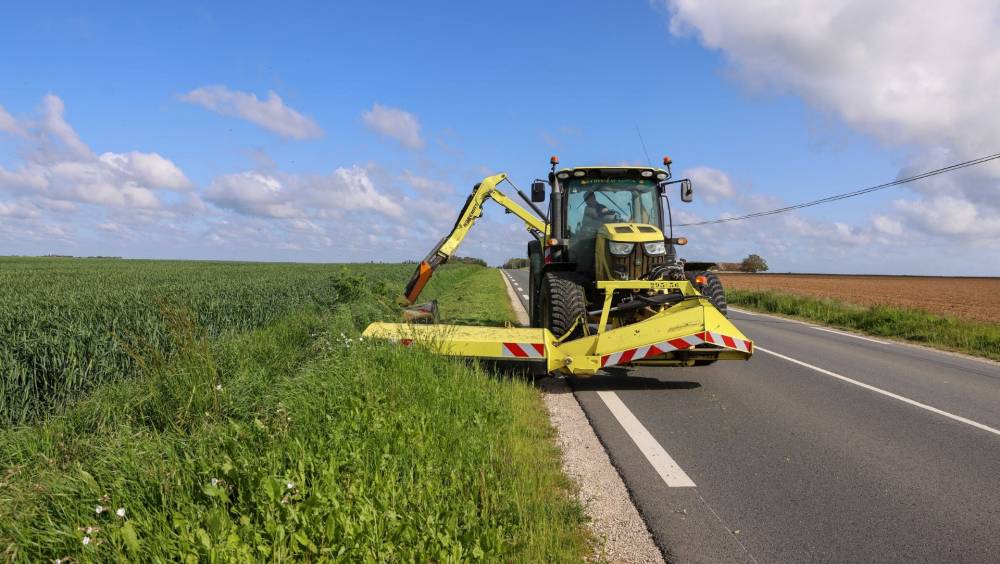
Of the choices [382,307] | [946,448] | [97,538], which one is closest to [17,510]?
[97,538]

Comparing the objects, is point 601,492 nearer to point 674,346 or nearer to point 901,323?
point 674,346

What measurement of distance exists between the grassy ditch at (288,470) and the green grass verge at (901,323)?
11371 mm

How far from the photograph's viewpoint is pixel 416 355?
608 cm

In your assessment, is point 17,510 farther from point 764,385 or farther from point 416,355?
point 764,385

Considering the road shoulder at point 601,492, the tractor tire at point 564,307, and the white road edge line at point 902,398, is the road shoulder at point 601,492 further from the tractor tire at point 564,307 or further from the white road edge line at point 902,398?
the white road edge line at point 902,398

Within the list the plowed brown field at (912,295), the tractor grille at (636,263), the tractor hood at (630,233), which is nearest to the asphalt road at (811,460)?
the tractor grille at (636,263)

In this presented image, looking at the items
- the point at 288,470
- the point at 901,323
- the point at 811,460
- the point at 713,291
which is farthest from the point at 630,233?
the point at 901,323

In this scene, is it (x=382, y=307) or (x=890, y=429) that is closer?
(x=890, y=429)

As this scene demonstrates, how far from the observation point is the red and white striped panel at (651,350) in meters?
6.35

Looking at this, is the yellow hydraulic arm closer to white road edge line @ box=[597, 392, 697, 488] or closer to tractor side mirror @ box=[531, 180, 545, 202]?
tractor side mirror @ box=[531, 180, 545, 202]

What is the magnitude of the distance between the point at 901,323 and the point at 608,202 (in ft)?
32.7

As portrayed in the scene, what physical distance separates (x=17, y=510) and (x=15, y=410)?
2577mm

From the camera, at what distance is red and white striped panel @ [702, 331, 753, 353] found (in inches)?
249

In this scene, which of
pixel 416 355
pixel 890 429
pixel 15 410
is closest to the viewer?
pixel 15 410
